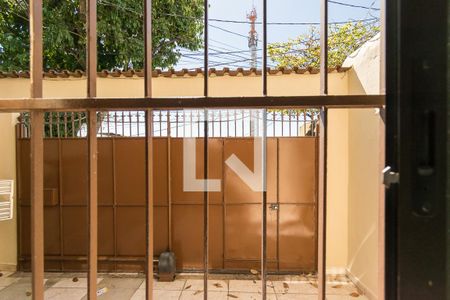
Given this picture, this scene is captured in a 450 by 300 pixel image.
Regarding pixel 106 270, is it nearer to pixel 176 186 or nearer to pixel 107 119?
pixel 176 186

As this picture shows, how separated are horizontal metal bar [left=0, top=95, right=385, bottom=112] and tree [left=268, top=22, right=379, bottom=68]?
8180 mm

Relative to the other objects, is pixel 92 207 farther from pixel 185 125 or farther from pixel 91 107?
pixel 185 125

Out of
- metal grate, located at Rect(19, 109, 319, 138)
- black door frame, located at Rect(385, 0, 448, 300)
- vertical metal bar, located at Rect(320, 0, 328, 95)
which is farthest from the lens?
metal grate, located at Rect(19, 109, 319, 138)

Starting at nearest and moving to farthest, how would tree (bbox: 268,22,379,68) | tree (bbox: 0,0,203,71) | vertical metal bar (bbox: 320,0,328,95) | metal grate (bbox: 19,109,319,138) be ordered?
vertical metal bar (bbox: 320,0,328,95)
metal grate (bbox: 19,109,319,138)
tree (bbox: 0,0,203,71)
tree (bbox: 268,22,379,68)

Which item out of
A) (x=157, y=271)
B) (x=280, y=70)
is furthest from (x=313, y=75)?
(x=157, y=271)

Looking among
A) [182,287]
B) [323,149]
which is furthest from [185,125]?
[323,149]

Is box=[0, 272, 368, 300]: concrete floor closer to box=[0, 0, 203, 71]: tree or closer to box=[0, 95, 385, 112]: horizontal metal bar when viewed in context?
box=[0, 95, 385, 112]: horizontal metal bar

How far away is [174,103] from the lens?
1.03 metres

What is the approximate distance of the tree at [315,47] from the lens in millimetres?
8906

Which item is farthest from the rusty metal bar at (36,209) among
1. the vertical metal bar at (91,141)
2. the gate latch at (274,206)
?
the gate latch at (274,206)

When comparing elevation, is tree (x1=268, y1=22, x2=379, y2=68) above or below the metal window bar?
above

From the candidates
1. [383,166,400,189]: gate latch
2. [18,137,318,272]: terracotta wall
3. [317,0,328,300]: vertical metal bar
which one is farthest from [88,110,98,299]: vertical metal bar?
[18,137,318,272]: terracotta wall

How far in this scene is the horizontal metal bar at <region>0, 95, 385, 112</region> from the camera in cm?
100

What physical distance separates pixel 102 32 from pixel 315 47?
22.0 feet
